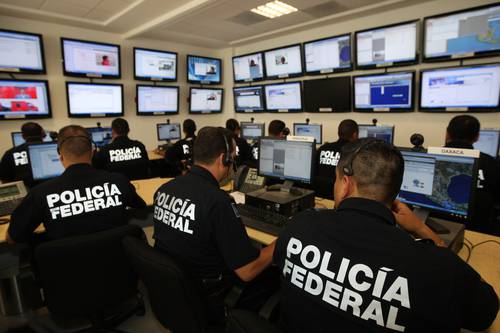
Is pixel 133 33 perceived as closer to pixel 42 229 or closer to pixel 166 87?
pixel 166 87

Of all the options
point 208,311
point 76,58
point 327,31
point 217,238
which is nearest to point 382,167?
point 217,238

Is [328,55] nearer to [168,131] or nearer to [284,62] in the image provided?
[284,62]

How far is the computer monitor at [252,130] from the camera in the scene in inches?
180

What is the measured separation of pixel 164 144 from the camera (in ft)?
15.8

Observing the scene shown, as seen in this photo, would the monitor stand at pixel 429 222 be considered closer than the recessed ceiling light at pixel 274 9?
Yes

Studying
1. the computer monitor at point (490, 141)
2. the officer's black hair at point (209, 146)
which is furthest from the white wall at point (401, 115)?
the officer's black hair at point (209, 146)

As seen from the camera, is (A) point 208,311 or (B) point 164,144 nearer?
(A) point 208,311

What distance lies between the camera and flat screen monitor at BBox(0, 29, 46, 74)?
10.9 feet

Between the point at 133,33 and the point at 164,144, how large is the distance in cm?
164

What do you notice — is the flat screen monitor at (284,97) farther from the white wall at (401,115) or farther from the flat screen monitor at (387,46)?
the flat screen monitor at (387,46)

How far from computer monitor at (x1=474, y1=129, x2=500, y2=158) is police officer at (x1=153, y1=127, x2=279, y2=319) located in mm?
2554

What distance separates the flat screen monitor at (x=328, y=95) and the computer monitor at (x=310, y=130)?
0.79 feet

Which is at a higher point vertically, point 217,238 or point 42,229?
point 217,238

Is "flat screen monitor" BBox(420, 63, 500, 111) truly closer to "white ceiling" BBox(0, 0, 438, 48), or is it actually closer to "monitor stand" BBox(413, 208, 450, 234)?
"white ceiling" BBox(0, 0, 438, 48)
